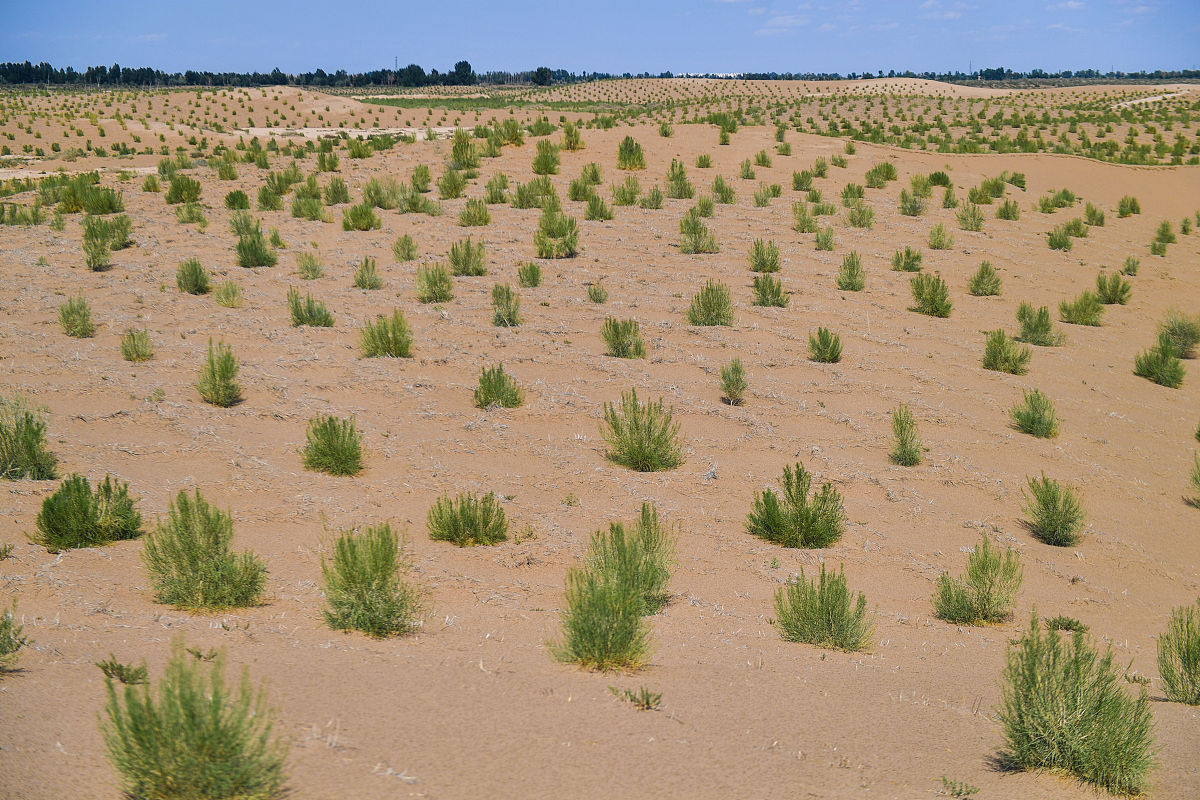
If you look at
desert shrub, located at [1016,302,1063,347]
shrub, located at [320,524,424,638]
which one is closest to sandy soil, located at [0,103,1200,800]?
shrub, located at [320,524,424,638]

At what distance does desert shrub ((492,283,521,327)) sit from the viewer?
11.0 meters

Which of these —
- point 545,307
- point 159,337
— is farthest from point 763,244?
point 159,337

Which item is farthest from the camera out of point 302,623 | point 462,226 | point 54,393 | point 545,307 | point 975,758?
point 462,226

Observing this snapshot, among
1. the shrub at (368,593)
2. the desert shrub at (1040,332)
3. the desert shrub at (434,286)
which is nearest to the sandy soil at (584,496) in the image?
the shrub at (368,593)

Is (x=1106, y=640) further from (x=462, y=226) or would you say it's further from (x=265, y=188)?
(x=265, y=188)

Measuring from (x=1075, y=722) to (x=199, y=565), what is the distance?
14.4ft

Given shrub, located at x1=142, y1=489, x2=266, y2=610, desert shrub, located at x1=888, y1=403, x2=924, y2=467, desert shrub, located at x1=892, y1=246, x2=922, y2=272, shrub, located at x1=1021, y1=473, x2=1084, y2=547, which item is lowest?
shrub, located at x1=1021, y1=473, x2=1084, y2=547

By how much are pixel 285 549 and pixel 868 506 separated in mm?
4538

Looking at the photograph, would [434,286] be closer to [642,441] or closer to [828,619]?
[642,441]

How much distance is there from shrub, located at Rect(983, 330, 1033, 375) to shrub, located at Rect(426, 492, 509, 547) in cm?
724

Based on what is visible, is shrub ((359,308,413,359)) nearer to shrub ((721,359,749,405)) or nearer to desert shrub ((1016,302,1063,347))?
shrub ((721,359,749,405))

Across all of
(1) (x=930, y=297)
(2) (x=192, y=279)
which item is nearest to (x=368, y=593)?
(2) (x=192, y=279)

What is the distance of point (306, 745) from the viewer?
11.5 ft

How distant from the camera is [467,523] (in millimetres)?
6246
